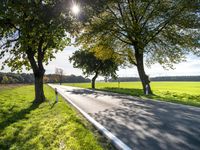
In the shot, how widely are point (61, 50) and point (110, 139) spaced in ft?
51.6

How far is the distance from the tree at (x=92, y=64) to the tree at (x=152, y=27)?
66.5ft

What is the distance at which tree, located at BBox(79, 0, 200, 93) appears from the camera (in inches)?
821

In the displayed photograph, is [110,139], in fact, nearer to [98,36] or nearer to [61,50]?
[61,50]

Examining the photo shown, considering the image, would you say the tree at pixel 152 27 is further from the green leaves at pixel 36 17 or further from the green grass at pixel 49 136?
the green grass at pixel 49 136

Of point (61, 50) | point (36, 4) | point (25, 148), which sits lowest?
point (25, 148)

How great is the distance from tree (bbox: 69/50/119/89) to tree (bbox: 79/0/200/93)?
20.3 metres

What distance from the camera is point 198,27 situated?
21297 mm

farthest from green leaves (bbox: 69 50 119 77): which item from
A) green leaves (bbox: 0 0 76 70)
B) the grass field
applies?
green leaves (bbox: 0 0 76 70)

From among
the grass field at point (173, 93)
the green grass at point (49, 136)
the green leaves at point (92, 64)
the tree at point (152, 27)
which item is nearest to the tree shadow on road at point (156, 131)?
the green grass at point (49, 136)

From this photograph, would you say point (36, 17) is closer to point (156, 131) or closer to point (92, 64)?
point (156, 131)

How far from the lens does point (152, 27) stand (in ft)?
74.2

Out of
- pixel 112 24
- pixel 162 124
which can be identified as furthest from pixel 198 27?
pixel 162 124

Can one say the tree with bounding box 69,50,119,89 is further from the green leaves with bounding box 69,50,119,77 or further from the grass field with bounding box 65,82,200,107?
the grass field with bounding box 65,82,200,107

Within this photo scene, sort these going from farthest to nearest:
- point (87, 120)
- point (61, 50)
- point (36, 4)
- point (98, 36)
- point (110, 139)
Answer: point (98, 36), point (61, 50), point (36, 4), point (87, 120), point (110, 139)
